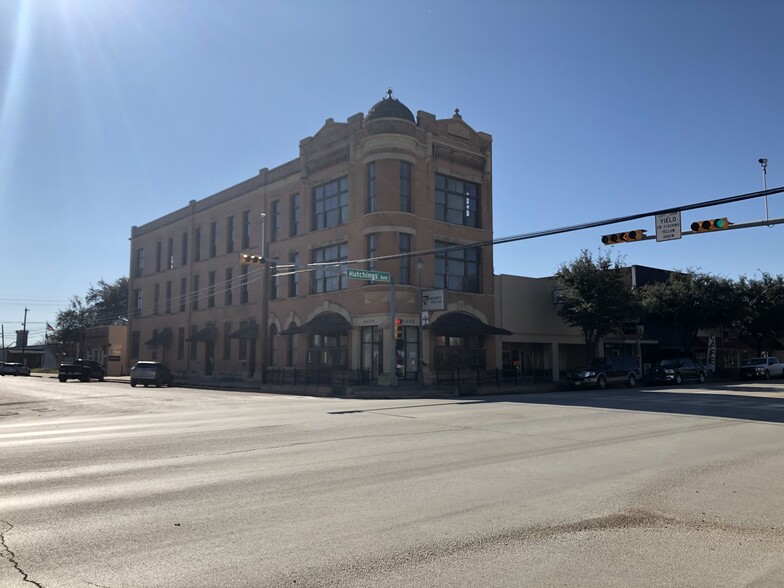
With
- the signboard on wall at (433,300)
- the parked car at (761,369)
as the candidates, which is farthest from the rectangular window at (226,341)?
the parked car at (761,369)

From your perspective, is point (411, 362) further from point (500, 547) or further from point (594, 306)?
point (500, 547)

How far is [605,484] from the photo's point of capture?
845 cm

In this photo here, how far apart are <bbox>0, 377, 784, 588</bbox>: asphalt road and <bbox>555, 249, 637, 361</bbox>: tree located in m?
24.0

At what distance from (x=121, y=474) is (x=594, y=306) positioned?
33071mm

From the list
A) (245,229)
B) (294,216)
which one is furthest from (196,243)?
(294,216)

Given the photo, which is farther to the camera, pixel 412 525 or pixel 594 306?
pixel 594 306

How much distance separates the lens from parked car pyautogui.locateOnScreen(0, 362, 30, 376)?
65.4 metres

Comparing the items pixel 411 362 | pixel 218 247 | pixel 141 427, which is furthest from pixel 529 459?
pixel 218 247

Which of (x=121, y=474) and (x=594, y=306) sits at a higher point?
(x=594, y=306)

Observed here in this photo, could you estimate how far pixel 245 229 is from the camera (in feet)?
156

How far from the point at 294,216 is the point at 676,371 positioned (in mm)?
26411

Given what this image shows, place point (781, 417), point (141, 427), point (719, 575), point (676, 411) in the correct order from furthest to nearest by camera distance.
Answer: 1. point (676, 411)
2. point (781, 417)
3. point (141, 427)
4. point (719, 575)

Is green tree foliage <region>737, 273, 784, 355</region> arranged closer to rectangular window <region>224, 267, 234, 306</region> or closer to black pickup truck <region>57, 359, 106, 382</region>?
rectangular window <region>224, 267, 234, 306</region>

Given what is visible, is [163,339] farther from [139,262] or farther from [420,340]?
[420,340]
